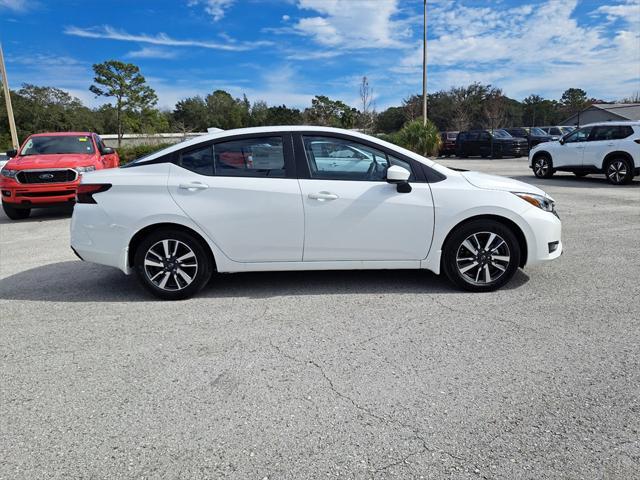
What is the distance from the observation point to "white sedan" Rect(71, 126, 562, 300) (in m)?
4.24

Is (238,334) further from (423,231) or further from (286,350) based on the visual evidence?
(423,231)

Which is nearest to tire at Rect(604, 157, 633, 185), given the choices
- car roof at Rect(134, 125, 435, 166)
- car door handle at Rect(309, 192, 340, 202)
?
car roof at Rect(134, 125, 435, 166)

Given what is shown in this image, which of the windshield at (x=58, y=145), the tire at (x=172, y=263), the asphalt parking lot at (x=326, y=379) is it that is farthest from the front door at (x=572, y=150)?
the windshield at (x=58, y=145)

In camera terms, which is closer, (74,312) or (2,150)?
(74,312)

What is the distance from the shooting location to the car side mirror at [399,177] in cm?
415

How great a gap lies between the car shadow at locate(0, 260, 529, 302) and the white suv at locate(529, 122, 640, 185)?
9.65 m

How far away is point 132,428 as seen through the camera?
2488 millimetres

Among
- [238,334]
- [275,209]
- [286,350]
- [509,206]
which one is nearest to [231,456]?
[286,350]

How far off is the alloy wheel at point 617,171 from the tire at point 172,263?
12.3 meters

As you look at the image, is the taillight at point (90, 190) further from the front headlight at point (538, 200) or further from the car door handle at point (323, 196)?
the front headlight at point (538, 200)

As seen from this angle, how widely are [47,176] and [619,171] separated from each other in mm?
14021

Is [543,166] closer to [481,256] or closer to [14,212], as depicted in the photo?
[481,256]

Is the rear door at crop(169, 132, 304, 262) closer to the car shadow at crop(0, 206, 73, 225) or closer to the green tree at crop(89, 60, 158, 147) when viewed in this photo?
the car shadow at crop(0, 206, 73, 225)

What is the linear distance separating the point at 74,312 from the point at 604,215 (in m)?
8.57
